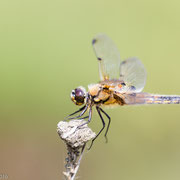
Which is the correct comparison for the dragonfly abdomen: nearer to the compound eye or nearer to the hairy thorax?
the hairy thorax

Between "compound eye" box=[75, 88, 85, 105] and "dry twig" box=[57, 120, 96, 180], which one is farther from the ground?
"compound eye" box=[75, 88, 85, 105]

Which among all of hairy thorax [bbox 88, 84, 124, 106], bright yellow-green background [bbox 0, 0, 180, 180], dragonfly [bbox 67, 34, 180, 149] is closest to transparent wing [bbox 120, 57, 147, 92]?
dragonfly [bbox 67, 34, 180, 149]

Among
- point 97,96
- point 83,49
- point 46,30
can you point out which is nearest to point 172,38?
point 83,49

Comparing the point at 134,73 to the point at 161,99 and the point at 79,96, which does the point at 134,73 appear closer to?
the point at 161,99

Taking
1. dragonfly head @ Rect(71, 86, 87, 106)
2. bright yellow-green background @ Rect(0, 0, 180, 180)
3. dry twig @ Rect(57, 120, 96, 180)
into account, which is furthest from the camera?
bright yellow-green background @ Rect(0, 0, 180, 180)

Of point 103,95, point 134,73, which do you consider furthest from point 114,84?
point 134,73

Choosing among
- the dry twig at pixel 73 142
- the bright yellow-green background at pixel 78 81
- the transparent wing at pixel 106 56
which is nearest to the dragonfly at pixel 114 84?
the transparent wing at pixel 106 56

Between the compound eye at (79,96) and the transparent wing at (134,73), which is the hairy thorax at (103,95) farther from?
the transparent wing at (134,73)
